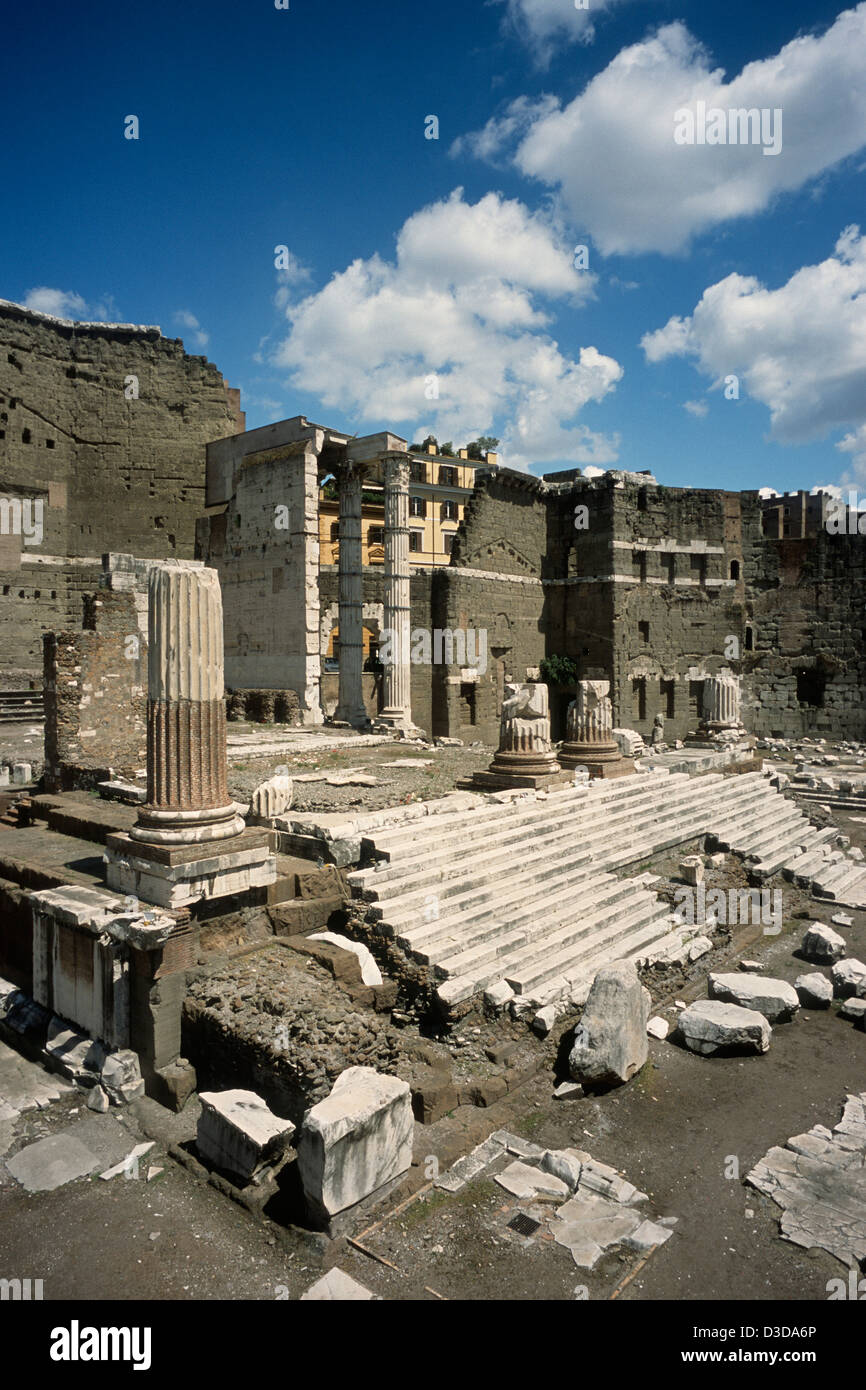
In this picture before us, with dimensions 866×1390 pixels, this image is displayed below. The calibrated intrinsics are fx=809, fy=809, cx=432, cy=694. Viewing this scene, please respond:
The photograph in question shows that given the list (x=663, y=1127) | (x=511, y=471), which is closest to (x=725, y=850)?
(x=663, y=1127)

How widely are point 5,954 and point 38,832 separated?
1.94m

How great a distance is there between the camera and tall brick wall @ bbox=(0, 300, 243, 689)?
2383cm

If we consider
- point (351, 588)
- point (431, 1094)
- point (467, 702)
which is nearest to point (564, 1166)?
point (431, 1094)

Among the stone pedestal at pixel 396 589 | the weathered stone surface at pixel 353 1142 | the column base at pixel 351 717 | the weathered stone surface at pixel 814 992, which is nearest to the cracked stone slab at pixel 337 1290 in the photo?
the weathered stone surface at pixel 353 1142

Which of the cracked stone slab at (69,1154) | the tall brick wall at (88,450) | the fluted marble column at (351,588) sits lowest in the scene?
the cracked stone slab at (69,1154)

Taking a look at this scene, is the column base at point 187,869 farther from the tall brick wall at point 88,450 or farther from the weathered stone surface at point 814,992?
the tall brick wall at point 88,450

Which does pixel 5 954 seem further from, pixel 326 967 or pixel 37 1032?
pixel 326 967

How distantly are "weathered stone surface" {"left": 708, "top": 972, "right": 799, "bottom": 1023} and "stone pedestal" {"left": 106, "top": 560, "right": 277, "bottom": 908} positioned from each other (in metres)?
4.46

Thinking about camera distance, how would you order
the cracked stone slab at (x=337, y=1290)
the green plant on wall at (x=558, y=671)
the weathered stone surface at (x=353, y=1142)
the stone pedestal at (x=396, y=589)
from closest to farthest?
the cracked stone slab at (x=337, y=1290), the weathered stone surface at (x=353, y=1142), the stone pedestal at (x=396, y=589), the green plant on wall at (x=558, y=671)

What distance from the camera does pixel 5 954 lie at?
7.85 meters

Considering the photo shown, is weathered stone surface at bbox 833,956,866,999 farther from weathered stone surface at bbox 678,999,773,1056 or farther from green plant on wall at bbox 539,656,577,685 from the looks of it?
green plant on wall at bbox 539,656,577,685

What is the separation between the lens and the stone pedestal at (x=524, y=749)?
38.2 feet

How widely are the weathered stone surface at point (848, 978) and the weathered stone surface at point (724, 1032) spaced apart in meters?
1.64

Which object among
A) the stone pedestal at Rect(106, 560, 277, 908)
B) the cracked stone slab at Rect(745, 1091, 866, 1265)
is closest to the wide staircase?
the stone pedestal at Rect(106, 560, 277, 908)
